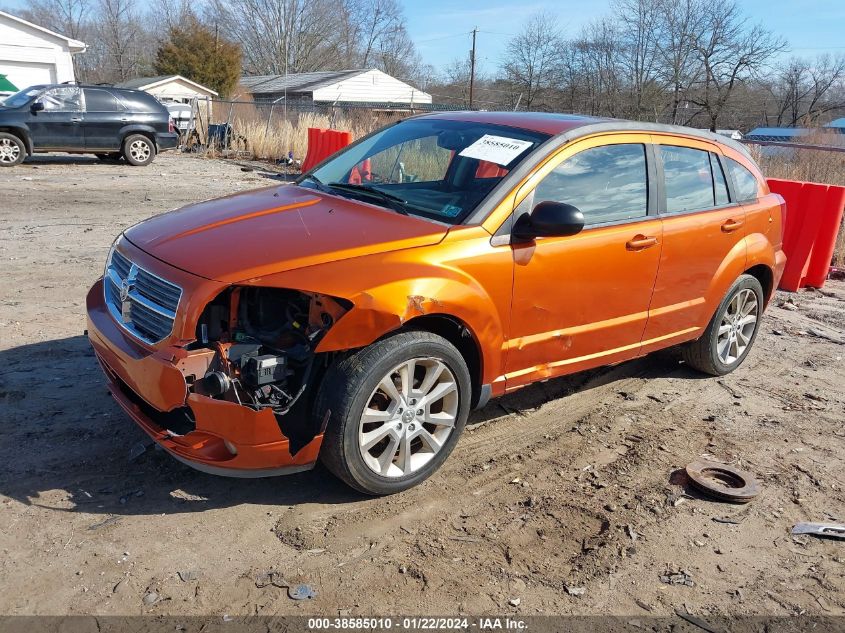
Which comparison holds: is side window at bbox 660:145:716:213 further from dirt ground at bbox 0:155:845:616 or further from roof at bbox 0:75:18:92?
roof at bbox 0:75:18:92

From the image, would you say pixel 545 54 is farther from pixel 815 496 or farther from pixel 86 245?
pixel 815 496

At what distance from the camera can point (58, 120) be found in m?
15.8

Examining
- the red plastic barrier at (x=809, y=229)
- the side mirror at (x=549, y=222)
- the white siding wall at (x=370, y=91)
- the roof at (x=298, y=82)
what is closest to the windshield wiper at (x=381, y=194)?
the side mirror at (x=549, y=222)

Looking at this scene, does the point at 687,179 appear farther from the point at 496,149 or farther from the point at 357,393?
the point at 357,393

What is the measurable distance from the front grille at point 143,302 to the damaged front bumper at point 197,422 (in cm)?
7

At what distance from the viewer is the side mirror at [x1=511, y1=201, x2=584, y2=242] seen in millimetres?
3648

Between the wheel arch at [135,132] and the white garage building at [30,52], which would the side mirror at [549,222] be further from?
the white garage building at [30,52]

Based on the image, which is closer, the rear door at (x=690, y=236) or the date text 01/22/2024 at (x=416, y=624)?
→ the date text 01/22/2024 at (x=416, y=624)

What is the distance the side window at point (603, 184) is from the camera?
13.3 ft

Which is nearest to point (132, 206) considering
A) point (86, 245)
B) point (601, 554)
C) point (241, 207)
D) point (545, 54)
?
point (86, 245)

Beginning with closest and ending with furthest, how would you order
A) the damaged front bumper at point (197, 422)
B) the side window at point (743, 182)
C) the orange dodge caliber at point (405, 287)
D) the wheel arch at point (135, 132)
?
the damaged front bumper at point (197, 422) → the orange dodge caliber at point (405, 287) → the side window at point (743, 182) → the wheel arch at point (135, 132)

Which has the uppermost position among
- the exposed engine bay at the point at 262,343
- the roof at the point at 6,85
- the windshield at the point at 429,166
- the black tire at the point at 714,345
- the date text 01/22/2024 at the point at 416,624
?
the roof at the point at 6,85

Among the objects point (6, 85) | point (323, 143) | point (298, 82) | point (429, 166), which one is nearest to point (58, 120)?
point (323, 143)

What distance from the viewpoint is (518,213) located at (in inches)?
150
